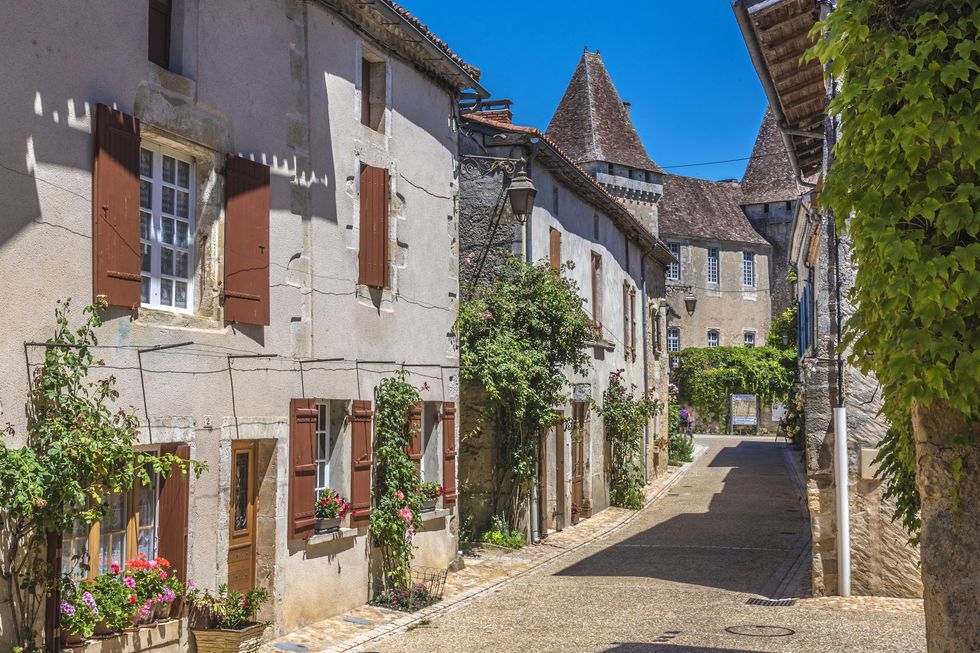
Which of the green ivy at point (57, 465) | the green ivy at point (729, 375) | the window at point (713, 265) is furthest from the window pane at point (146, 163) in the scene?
the window at point (713, 265)

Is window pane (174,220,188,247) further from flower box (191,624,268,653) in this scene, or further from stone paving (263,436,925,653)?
stone paving (263,436,925,653)

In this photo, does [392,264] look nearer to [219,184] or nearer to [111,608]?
[219,184]

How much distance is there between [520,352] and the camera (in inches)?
558

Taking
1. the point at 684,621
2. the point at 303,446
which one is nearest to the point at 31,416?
the point at 303,446

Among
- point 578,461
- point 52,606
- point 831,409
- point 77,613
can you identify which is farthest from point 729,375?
point 52,606

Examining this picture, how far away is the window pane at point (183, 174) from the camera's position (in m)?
8.02

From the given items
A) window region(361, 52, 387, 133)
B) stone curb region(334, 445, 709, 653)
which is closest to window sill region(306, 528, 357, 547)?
stone curb region(334, 445, 709, 653)

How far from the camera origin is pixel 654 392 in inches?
1031

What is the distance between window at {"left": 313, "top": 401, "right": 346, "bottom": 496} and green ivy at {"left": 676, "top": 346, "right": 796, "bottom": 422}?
3305 cm

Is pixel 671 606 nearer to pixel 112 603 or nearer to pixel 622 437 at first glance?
pixel 112 603

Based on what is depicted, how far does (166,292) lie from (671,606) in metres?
5.62

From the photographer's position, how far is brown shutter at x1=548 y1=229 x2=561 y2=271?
54.3 ft

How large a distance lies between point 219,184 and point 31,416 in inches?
101

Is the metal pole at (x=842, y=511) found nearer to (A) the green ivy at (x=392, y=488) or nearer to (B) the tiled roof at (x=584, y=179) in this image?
(A) the green ivy at (x=392, y=488)
